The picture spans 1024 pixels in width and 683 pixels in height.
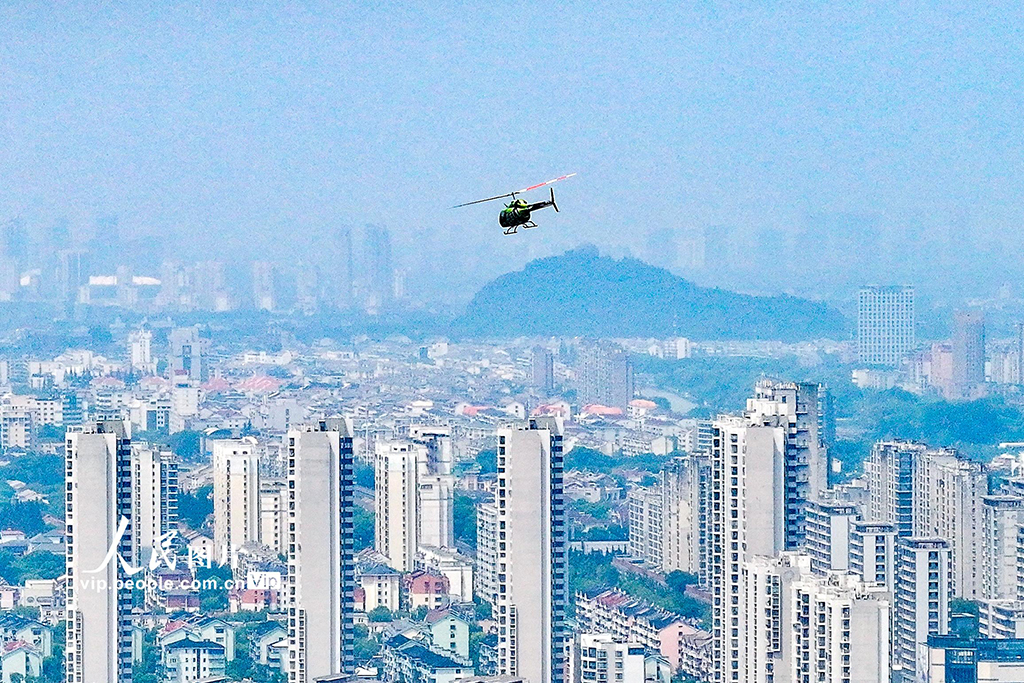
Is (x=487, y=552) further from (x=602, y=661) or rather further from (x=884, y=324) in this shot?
(x=884, y=324)

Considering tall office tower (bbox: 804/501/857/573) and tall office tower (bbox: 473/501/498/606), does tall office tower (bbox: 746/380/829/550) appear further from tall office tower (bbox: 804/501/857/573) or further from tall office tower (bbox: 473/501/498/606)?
tall office tower (bbox: 473/501/498/606)

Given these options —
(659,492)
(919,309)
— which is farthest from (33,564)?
(919,309)

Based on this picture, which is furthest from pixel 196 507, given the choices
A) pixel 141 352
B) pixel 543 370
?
pixel 141 352

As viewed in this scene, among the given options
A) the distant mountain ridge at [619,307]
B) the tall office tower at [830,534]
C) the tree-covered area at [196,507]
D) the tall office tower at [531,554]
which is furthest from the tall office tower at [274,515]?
the distant mountain ridge at [619,307]

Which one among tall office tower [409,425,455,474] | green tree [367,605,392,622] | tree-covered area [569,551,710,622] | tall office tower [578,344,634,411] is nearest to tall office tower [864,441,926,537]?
tree-covered area [569,551,710,622]

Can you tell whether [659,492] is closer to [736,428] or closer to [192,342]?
[736,428]

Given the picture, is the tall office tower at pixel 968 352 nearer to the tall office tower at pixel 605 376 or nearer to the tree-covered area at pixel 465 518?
the tall office tower at pixel 605 376
